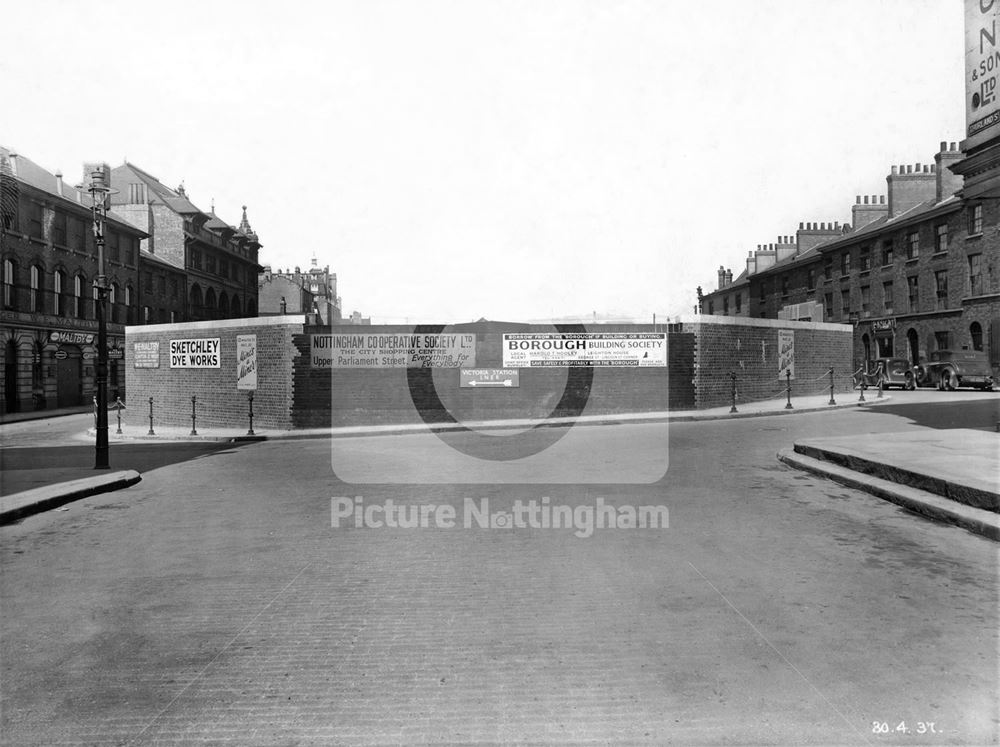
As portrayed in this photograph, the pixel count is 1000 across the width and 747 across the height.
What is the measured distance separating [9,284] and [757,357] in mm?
33747

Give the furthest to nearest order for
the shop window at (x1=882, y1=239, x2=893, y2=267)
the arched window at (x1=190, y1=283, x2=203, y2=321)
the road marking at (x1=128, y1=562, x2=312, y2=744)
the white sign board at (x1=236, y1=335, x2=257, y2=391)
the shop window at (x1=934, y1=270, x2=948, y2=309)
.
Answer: the arched window at (x1=190, y1=283, x2=203, y2=321) < the shop window at (x1=882, y1=239, x2=893, y2=267) < the shop window at (x1=934, y1=270, x2=948, y2=309) < the white sign board at (x1=236, y1=335, x2=257, y2=391) < the road marking at (x1=128, y1=562, x2=312, y2=744)

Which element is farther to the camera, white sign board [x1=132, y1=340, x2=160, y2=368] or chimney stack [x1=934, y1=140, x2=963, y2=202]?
chimney stack [x1=934, y1=140, x2=963, y2=202]

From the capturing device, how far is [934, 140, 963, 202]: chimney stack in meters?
39.2

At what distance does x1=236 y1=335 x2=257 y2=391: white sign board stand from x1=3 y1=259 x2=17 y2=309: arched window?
18185mm

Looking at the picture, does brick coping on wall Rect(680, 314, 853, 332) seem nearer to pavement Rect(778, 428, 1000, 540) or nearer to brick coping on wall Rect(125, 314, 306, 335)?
pavement Rect(778, 428, 1000, 540)

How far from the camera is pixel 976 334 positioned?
38.5m

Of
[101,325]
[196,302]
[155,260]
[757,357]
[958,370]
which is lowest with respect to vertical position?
[958,370]

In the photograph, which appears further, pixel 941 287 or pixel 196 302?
pixel 196 302

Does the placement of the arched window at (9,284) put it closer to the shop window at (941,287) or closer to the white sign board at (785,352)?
the white sign board at (785,352)

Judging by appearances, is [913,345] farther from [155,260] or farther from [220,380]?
[155,260]

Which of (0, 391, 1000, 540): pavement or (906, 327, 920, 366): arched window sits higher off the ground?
(906, 327, 920, 366): arched window

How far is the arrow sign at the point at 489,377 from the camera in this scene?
21.2m

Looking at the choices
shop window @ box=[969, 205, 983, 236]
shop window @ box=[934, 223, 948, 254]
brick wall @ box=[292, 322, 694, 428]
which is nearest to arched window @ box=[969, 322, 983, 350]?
shop window @ box=[934, 223, 948, 254]

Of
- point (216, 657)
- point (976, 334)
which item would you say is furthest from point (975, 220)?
point (216, 657)
